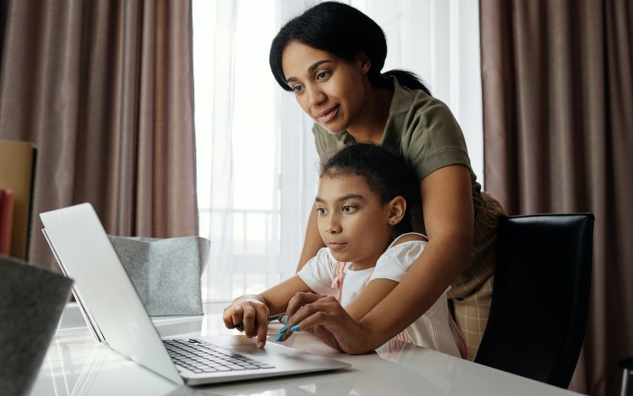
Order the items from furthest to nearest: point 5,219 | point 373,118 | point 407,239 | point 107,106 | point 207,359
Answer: point 107,106 < point 373,118 < point 407,239 < point 207,359 < point 5,219

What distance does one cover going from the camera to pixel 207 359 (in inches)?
25.0

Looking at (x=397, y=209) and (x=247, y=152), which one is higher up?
(x=247, y=152)

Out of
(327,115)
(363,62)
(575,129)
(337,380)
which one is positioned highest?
(575,129)

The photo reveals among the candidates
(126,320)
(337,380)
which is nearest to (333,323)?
(337,380)

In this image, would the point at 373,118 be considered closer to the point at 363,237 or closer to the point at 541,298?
the point at 363,237

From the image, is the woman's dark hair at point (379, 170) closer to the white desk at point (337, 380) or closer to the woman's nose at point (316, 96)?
the woman's nose at point (316, 96)

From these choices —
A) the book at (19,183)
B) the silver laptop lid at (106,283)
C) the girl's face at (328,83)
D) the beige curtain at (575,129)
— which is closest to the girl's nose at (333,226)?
the girl's face at (328,83)

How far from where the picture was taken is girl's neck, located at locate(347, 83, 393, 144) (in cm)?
131

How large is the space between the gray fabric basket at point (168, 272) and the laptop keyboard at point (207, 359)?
0.49 metres

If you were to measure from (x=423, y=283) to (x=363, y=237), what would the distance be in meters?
0.25

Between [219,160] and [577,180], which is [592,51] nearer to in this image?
[577,180]

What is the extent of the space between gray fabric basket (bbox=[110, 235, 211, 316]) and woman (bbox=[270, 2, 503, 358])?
0.26 m

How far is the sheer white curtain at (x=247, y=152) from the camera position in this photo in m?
2.48

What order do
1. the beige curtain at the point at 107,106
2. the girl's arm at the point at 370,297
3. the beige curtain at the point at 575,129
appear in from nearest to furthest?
1. the girl's arm at the point at 370,297
2. the beige curtain at the point at 107,106
3. the beige curtain at the point at 575,129
